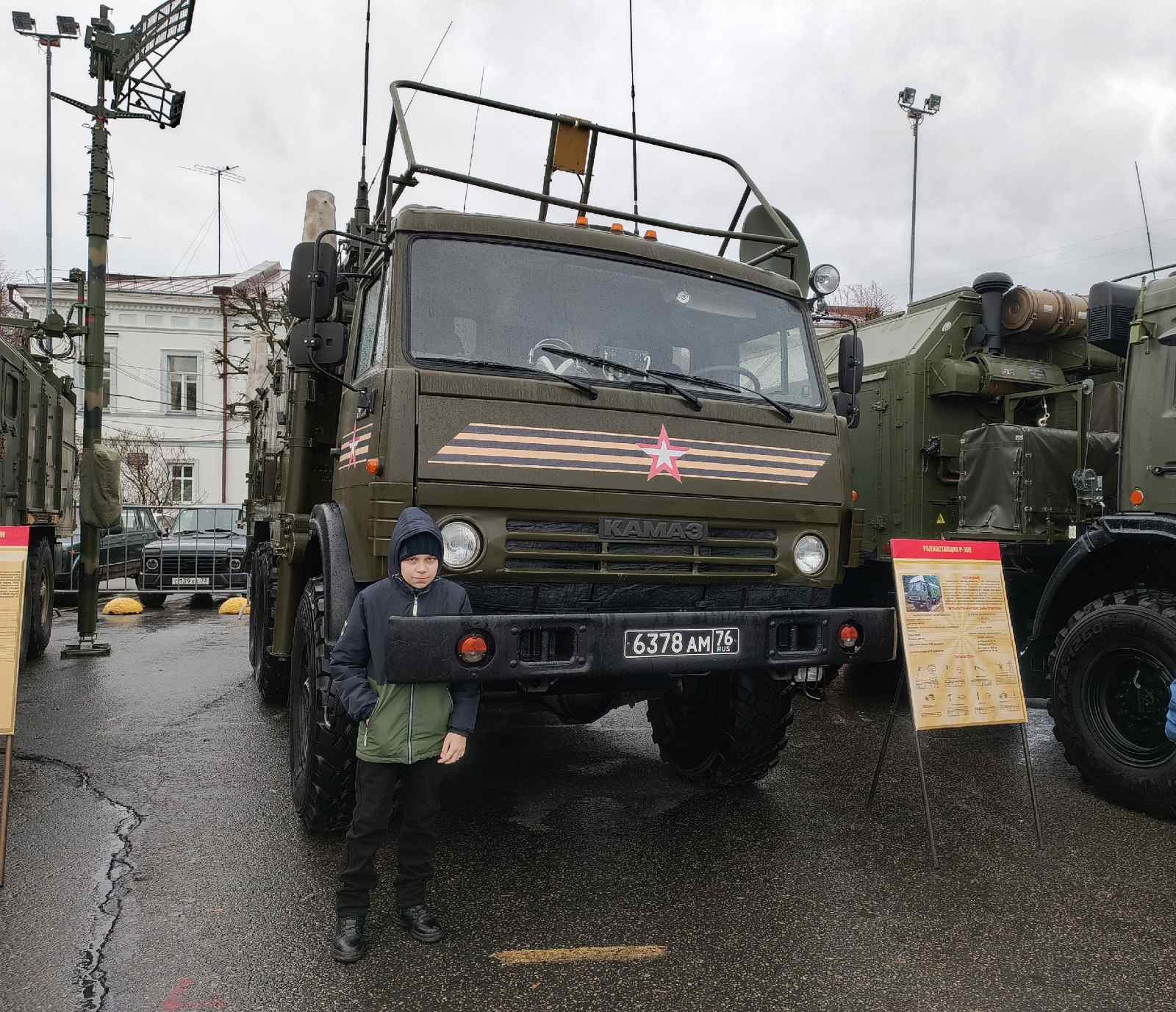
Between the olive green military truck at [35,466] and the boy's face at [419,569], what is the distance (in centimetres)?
561

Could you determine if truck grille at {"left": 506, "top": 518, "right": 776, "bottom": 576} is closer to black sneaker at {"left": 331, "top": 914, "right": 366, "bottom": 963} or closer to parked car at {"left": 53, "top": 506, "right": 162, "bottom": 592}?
black sneaker at {"left": 331, "top": 914, "right": 366, "bottom": 963}

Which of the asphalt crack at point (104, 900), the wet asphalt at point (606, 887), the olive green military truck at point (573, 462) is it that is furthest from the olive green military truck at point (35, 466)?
the olive green military truck at point (573, 462)

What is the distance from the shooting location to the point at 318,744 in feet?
13.1

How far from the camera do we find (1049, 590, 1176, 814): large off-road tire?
4691 millimetres

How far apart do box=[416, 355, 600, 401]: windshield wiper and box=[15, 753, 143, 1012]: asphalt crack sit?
7.80 ft

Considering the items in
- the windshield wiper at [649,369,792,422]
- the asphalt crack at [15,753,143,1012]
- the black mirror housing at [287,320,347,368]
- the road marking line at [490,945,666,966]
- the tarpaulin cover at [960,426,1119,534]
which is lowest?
the asphalt crack at [15,753,143,1012]

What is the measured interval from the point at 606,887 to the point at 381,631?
147 cm

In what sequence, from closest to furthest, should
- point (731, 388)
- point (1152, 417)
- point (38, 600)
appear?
1. point (731, 388)
2. point (1152, 417)
3. point (38, 600)

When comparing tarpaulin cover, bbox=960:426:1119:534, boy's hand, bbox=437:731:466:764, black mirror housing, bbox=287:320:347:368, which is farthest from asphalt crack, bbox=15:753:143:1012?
tarpaulin cover, bbox=960:426:1119:534

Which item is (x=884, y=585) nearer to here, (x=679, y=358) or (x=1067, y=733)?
(x=1067, y=733)

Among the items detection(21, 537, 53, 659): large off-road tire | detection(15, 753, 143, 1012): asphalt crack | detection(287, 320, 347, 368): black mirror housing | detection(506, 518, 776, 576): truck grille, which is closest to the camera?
detection(15, 753, 143, 1012): asphalt crack

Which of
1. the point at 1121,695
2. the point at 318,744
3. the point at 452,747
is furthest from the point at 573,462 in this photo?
the point at 1121,695

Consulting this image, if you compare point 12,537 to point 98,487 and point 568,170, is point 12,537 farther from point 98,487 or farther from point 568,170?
point 98,487

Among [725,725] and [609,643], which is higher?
[609,643]
